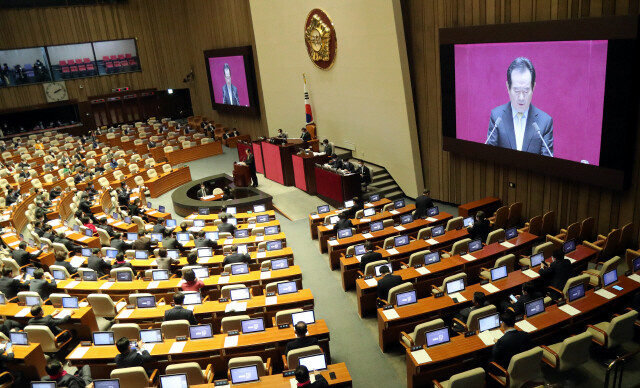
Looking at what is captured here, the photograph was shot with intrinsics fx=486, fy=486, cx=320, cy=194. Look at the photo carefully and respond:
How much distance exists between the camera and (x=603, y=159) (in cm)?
892

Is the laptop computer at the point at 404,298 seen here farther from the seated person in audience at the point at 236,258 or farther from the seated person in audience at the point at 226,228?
the seated person in audience at the point at 226,228

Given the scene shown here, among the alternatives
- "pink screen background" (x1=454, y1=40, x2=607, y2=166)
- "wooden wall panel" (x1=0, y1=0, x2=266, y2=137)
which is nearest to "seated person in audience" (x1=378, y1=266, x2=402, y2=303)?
"pink screen background" (x1=454, y1=40, x2=607, y2=166)

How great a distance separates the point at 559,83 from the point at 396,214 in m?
4.31

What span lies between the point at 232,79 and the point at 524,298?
18738mm

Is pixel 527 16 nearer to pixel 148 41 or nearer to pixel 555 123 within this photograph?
pixel 555 123

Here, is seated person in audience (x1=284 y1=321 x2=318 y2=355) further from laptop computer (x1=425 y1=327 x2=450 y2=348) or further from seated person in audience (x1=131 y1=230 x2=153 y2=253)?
seated person in audience (x1=131 y1=230 x2=153 y2=253)

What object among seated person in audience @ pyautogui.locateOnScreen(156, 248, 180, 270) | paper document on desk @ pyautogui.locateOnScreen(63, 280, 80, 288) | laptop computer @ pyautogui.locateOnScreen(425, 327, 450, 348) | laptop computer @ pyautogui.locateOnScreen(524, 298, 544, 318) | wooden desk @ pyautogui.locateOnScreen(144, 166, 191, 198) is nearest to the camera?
laptop computer @ pyautogui.locateOnScreen(425, 327, 450, 348)

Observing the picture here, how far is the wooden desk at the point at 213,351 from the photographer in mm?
6352

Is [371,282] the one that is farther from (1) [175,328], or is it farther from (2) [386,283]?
(1) [175,328]

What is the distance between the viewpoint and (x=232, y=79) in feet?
74.4

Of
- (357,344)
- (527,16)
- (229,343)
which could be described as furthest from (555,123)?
(229,343)

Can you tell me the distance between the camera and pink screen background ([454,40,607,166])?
8.84 meters

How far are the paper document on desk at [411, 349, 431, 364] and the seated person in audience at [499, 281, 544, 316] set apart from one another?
4.61 feet

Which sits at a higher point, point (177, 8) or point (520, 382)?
point (177, 8)
